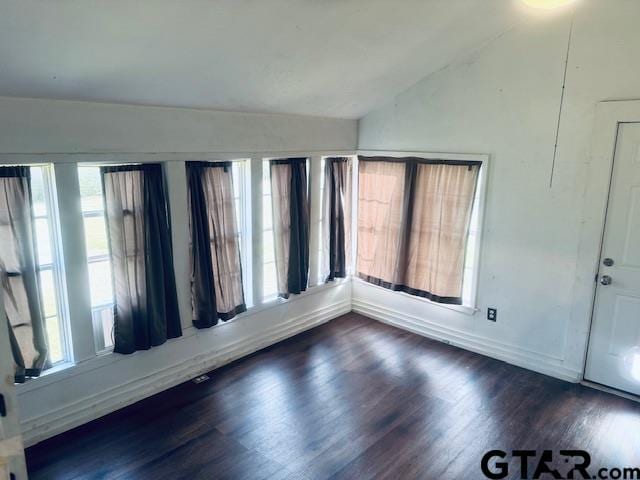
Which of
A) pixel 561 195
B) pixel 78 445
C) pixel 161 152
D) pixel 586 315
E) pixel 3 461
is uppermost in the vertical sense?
pixel 161 152

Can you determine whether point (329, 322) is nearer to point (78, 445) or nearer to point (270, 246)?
point (270, 246)

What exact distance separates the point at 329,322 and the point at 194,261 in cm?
189

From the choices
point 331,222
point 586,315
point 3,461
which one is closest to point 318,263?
point 331,222

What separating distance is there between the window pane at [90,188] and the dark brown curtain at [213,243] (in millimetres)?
646

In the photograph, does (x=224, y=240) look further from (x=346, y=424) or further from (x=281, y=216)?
(x=346, y=424)

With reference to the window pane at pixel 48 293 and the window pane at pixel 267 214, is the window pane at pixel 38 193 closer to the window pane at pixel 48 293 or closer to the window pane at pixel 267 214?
the window pane at pixel 48 293

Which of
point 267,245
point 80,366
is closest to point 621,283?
point 267,245

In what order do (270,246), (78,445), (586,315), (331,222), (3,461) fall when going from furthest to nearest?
(331,222), (270,246), (586,315), (78,445), (3,461)

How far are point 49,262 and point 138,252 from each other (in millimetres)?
550

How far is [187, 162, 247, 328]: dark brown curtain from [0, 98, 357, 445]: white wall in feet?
0.27

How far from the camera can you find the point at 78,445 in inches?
117

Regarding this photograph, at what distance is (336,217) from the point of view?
483cm

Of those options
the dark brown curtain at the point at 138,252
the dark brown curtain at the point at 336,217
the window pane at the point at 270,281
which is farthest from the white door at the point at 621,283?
the dark brown curtain at the point at 138,252

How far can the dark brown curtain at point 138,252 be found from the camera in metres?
3.15
